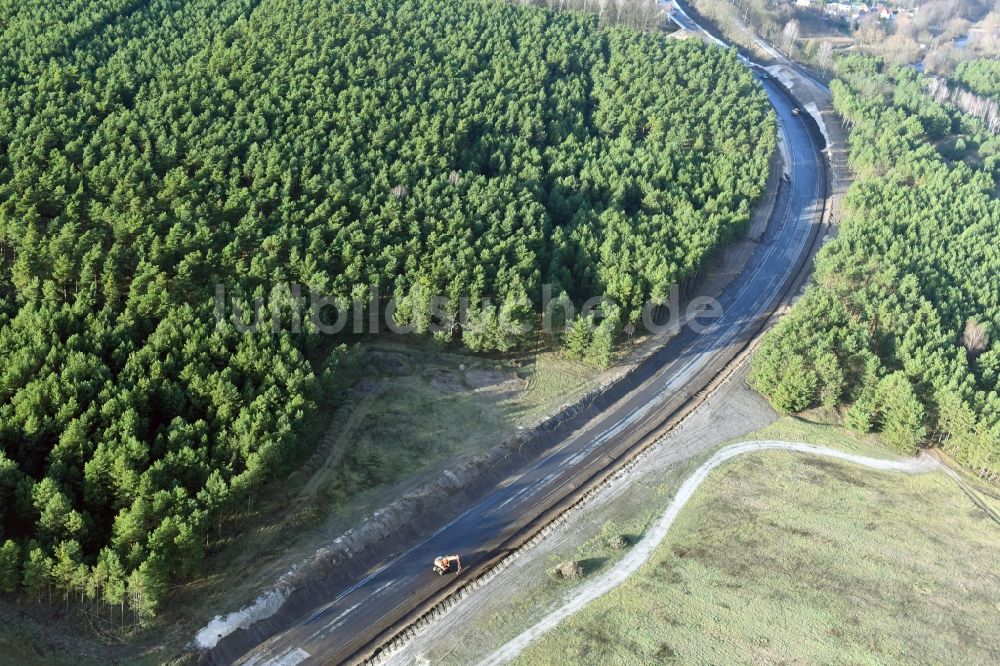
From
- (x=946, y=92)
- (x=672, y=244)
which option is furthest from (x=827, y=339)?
(x=946, y=92)

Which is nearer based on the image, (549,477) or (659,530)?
(659,530)

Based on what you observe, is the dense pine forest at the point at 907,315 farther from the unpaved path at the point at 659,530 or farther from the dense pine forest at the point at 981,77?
the dense pine forest at the point at 981,77

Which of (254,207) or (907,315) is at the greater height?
(254,207)

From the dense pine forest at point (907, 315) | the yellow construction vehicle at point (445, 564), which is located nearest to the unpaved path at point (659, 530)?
the dense pine forest at point (907, 315)

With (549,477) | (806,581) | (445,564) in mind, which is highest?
(549,477)

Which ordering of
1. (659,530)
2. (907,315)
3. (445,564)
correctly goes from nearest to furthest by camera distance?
(445,564) → (659,530) → (907,315)

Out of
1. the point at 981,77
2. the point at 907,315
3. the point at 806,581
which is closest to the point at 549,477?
the point at 806,581

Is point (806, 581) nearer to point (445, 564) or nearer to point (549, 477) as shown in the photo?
point (549, 477)

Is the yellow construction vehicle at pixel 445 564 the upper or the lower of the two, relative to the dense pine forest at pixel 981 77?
lower
